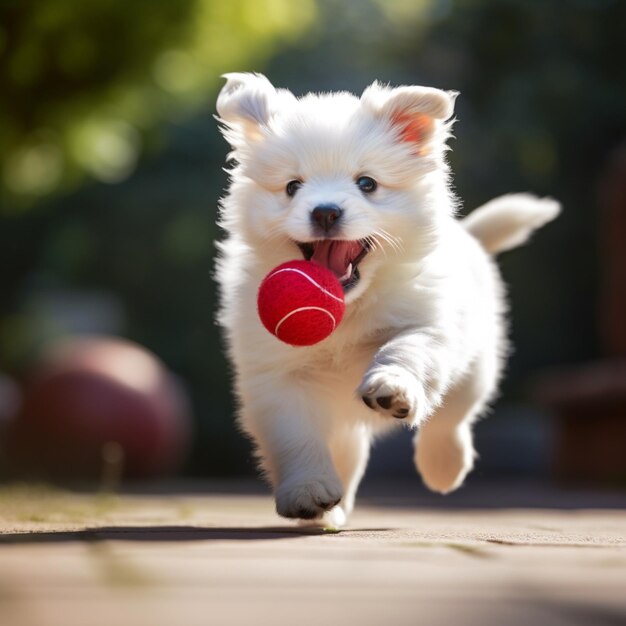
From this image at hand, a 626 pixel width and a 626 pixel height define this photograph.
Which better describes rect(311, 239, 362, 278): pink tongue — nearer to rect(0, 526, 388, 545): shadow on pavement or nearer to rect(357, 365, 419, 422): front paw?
rect(357, 365, 419, 422): front paw

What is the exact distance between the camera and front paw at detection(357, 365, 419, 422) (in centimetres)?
317

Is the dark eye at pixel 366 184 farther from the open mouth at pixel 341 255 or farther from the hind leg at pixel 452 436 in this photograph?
the hind leg at pixel 452 436

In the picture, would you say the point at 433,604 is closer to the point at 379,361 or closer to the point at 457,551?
the point at 457,551

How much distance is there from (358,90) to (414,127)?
12.0 m

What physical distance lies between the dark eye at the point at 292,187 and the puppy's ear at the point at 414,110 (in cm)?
36

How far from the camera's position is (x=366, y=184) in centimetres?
377

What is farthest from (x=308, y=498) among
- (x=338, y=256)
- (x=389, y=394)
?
(x=338, y=256)

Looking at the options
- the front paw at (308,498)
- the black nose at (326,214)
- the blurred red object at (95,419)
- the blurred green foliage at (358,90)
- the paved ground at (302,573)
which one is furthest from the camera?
the blurred green foliage at (358,90)

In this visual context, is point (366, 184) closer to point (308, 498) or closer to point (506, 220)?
point (308, 498)

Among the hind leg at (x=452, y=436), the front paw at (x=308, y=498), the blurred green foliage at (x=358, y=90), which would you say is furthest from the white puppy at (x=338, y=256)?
the blurred green foliage at (x=358, y=90)

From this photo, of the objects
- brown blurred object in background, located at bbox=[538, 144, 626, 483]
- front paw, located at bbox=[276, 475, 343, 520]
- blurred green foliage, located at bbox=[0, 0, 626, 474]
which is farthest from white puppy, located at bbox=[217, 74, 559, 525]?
blurred green foliage, located at bbox=[0, 0, 626, 474]

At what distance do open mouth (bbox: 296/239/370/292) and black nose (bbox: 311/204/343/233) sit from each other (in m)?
0.16

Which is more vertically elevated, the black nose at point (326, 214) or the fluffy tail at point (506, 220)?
the fluffy tail at point (506, 220)

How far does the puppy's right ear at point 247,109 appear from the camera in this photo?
3.99 m
